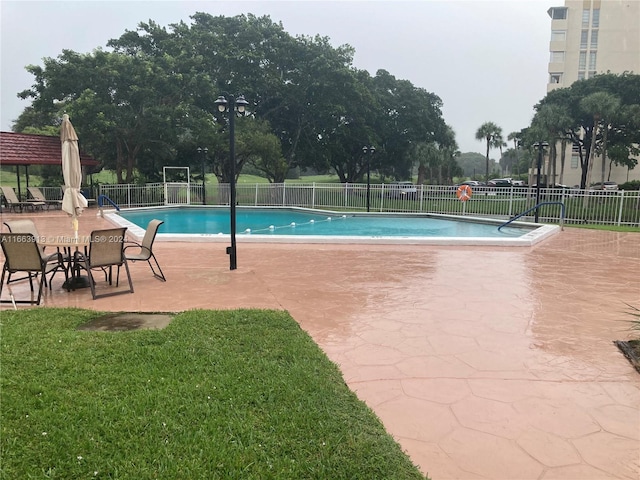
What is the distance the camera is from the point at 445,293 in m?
6.28


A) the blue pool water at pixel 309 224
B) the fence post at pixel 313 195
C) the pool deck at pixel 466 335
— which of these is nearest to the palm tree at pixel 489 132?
the fence post at pixel 313 195

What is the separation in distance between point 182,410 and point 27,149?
2334 cm

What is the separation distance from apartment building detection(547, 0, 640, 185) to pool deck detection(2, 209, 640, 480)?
173 feet

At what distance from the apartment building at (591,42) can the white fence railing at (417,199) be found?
40.7 meters

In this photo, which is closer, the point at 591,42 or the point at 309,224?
the point at 309,224

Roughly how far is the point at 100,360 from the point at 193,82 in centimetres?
2390

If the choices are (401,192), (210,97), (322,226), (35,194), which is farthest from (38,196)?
(401,192)

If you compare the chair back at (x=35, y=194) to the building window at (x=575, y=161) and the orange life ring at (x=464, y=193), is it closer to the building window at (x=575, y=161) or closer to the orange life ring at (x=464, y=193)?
the orange life ring at (x=464, y=193)

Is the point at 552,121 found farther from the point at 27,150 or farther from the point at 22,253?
Result: the point at 22,253

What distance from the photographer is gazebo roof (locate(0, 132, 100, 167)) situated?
68.0ft

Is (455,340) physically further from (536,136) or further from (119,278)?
(536,136)

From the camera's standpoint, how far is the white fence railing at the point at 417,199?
16281mm

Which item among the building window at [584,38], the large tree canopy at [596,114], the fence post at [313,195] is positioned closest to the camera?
the fence post at [313,195]

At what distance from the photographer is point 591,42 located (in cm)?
5403
